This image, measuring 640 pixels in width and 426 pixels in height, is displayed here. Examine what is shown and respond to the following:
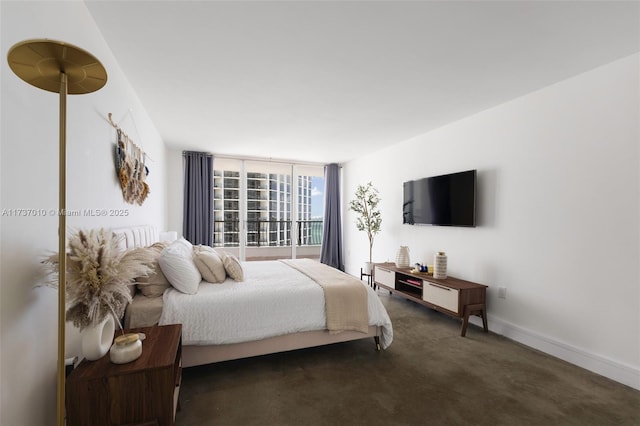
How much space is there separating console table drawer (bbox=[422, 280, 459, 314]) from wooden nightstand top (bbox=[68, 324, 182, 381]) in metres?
2.68

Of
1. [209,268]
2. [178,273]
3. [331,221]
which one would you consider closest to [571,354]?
[209,268]

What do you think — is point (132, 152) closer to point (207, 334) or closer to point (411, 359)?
point (207, 334)

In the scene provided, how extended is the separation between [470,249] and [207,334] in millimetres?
3059

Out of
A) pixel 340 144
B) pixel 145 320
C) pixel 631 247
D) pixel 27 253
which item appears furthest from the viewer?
pixel 340 144

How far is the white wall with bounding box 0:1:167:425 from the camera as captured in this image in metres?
1.07

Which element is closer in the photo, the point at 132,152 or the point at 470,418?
the point at 470,418

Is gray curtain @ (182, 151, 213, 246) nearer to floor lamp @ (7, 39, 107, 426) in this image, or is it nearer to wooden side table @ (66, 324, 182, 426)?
wooden side table @ (66, 324, 182, 426)

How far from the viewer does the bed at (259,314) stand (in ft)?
6.91

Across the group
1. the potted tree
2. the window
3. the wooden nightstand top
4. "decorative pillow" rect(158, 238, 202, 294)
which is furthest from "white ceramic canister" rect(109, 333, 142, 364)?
the window

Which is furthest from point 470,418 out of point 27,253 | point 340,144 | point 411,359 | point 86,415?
point 340,144

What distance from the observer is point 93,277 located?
1251 millimetres

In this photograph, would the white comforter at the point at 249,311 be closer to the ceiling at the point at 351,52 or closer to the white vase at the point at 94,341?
the white vase at the point at 94,341

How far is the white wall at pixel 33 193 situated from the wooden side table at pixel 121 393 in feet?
0.55

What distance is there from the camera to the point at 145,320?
2.06 meters
